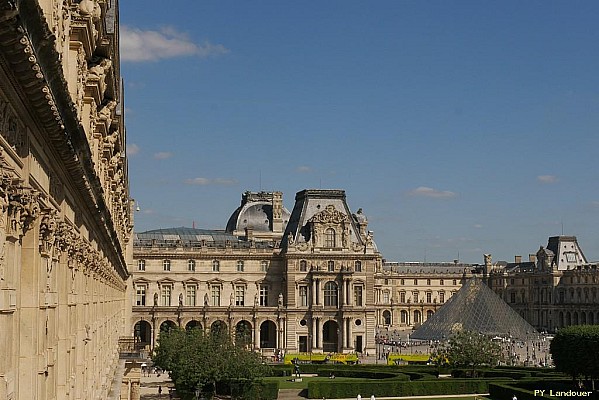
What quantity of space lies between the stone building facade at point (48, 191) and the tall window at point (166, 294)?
2869 inches

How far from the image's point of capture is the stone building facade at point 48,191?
7.39m

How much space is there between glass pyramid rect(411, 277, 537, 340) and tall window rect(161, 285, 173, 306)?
93.2 feet

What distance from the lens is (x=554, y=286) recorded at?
139 m

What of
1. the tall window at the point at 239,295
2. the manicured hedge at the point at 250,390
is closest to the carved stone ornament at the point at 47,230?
the manicured hedge at the point at 250,390

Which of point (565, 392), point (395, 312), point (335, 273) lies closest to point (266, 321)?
point (335, 273)

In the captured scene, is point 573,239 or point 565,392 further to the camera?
point 573,239

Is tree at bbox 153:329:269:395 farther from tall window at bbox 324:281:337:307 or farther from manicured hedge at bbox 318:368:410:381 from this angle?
tall window at bbox 324:281:337:307

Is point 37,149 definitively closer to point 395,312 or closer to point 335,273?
point 335,273

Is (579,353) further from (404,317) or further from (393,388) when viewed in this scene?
(404,317)

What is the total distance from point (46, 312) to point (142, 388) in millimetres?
52436

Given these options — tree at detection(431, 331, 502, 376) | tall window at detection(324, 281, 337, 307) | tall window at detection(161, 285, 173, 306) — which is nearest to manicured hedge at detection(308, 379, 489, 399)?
tree at detection(431, 331, 502, 376)

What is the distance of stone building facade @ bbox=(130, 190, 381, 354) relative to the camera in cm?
8806

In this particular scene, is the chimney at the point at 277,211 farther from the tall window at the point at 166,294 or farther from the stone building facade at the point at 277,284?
the tall window at the point at 166,294

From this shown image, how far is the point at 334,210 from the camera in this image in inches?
3546
